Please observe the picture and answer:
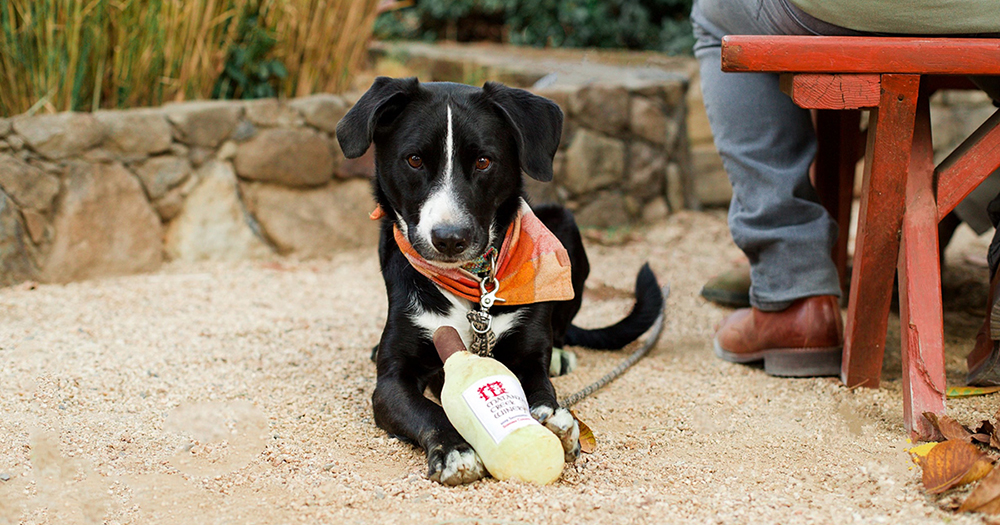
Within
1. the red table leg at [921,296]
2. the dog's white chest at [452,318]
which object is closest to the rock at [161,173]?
the dog's white chest at [452,318]

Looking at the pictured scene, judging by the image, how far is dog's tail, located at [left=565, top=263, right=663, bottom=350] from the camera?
2.96m

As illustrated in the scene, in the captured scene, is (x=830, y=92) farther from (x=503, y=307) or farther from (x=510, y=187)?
(x=503, y=307)

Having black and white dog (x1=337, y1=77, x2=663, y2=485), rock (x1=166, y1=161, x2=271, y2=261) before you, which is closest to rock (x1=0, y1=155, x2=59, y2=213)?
rock (x1=166, y1=161, x2=271, y2=261)

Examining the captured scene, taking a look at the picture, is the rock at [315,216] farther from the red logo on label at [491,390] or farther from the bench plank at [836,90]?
the bench plank at [836,90]

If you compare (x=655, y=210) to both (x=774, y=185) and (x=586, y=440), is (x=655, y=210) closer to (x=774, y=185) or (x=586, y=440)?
(x=774, y=185)

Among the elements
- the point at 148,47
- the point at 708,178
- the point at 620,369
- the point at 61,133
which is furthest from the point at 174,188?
the point at 708,178

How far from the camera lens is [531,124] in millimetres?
2277

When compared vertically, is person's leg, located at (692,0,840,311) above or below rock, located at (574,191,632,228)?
above

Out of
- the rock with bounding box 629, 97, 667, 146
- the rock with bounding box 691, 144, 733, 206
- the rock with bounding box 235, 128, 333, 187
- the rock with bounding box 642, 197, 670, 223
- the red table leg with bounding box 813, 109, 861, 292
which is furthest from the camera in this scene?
the rock with bounding box 691, 144, 733, 206

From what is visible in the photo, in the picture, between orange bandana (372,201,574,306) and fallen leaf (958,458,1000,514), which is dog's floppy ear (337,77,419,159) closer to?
orange bandana (372,201,574,306)

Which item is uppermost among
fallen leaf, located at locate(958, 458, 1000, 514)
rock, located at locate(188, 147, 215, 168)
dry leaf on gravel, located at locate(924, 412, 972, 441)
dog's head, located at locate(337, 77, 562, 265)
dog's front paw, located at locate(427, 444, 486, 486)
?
dog's head, located at locate(337, 77, 562, 265)

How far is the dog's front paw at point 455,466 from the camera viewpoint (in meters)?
1.83

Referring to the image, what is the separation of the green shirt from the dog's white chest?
1.20 meters

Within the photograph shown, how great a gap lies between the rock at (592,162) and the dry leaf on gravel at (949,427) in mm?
3111
